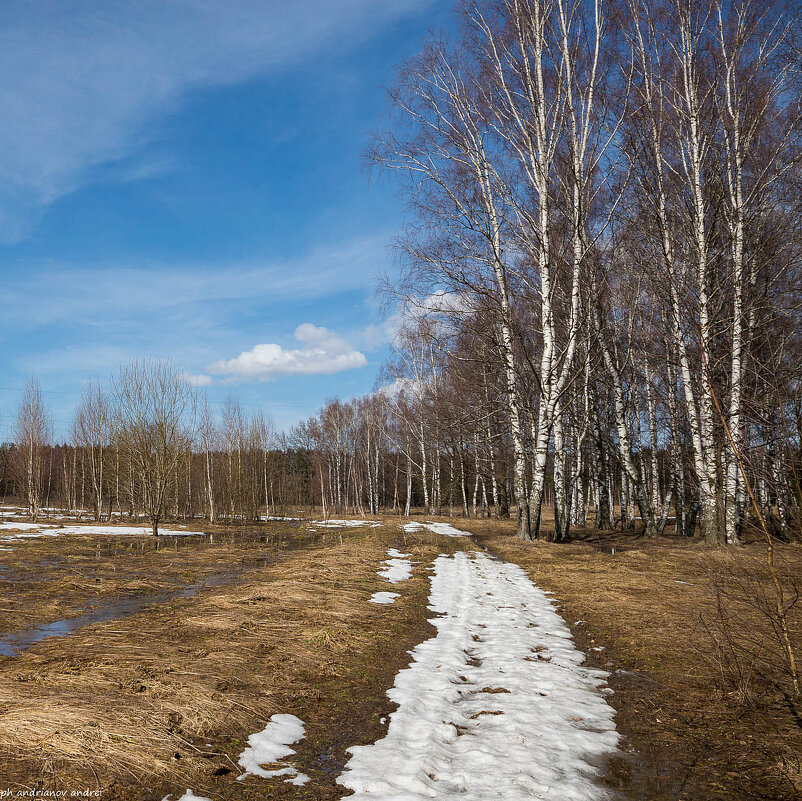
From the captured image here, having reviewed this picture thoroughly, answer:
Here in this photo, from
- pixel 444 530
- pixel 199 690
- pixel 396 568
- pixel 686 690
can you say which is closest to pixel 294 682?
pixel 199 690

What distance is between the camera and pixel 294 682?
459 centimetres

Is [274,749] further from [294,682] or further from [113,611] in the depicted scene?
[113,611]

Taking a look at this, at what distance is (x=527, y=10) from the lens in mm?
13305

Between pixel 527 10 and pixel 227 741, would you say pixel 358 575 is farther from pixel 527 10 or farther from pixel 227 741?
pixel 527 10

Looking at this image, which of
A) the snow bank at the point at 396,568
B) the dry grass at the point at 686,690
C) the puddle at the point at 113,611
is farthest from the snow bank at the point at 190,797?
the snow bank at the point at 396,568

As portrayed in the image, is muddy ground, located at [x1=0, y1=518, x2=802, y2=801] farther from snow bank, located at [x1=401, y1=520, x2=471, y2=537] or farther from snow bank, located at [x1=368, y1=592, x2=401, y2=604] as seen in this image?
snow bank, located at [x1=401, y1=520, x2=471, y2=537]

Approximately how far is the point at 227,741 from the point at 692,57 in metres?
16.6

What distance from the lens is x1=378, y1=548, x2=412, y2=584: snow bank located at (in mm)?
9637

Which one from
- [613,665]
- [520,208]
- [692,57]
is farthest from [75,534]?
[692,57]

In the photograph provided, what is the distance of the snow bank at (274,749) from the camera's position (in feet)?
10.3

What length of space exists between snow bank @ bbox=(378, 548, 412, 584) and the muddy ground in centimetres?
38

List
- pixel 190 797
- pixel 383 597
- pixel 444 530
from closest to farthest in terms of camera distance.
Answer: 1. pixel 190 797
2. pixel 383 597
3. pixel 444 530

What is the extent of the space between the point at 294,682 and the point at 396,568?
6.22m

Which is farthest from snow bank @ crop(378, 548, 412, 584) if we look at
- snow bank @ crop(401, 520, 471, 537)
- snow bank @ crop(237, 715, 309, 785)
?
snow bank @ crop(401, 520, 471, 537)
